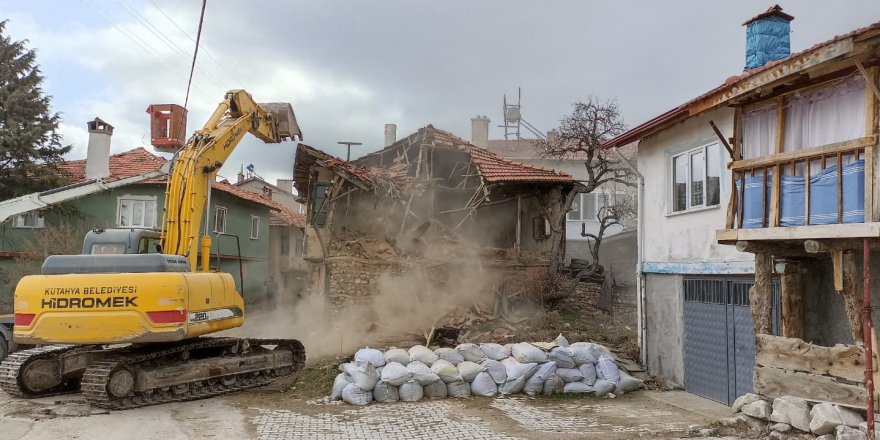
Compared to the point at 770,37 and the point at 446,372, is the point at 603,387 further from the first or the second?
the point at 770,37

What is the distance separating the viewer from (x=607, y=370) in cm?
1062

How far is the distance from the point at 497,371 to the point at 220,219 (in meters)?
19.1

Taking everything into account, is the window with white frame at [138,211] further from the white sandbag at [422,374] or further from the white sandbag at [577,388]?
the white sandbag at [577,388]

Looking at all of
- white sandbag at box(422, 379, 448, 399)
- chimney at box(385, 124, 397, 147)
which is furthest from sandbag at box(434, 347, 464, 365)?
chimney at box(385, 124, 397, 147)

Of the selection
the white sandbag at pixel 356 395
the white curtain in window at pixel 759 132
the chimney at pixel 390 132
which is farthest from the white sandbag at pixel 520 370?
the chimney at pixel 390 132

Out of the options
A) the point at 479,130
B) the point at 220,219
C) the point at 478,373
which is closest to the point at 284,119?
the point at 478,373

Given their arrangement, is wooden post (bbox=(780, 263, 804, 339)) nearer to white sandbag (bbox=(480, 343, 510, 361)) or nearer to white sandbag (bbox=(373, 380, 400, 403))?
white sandbag (bbox=(480, 343, 510, 361))

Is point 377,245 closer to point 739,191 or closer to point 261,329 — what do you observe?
point 261,329

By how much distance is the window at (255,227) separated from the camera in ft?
96.3

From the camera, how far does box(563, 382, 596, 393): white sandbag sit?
1034 centimetres

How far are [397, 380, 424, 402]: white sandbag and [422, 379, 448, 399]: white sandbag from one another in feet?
0.68

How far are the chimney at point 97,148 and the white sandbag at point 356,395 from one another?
1616cm

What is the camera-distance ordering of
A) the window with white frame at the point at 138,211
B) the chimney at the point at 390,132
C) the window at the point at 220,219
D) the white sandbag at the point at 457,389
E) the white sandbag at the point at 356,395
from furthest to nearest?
the chimney at the point at 390,132 < the window at the point at 220,219 < the window with white frame at the point at 138,211 < the white sandbag at the point at 457,389 < the white sandbag at the point at 356,395

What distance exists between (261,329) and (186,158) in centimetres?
890
